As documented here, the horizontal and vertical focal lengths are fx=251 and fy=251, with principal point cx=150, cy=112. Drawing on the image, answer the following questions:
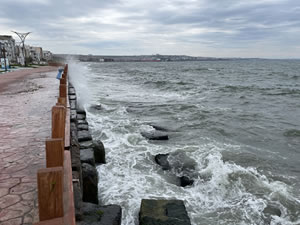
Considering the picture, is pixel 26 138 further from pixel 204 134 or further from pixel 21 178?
pixel 204 134

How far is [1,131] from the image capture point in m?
5.70

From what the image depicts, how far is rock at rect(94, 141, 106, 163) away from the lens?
6.91 metres

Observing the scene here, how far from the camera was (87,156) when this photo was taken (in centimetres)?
559

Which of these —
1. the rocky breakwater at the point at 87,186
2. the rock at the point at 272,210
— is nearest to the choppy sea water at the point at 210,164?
the rock at the point at 272,210

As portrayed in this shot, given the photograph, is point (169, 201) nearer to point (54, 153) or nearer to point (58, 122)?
point (58, 122)

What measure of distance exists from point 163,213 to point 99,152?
3178 millimetres

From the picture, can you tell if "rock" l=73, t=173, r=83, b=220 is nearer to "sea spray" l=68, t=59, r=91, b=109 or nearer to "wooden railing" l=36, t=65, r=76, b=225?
"wooden railing" l=36, t=65, r=76, b=225

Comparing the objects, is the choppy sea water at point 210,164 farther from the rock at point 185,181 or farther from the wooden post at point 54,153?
the wooden post at point 54,153

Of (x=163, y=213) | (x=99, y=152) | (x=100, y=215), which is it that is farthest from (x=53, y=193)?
(x=99, y=152)

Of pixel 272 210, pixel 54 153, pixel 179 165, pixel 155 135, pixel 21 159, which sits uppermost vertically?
pixel 54 153

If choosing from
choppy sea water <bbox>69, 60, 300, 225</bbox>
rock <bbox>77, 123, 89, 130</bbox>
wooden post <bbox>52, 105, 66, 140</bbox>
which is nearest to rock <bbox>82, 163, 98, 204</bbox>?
choppy sea water <bbox>69, 60, 300, 225</bbox>

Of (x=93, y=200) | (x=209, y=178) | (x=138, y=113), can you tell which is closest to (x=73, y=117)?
(x=93, y=200)

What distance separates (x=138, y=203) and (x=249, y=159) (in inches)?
163

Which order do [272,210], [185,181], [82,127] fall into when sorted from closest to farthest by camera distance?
[272,210], [185,181], [82,127]
